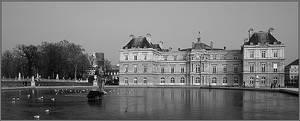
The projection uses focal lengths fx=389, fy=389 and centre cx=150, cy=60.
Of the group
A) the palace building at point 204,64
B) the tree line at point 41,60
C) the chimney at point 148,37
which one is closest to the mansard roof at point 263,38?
the palace building at point 204,64

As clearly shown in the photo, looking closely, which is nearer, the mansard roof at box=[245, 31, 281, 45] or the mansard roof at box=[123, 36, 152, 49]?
the mansard roof at box=[245, 31, 281, 45]

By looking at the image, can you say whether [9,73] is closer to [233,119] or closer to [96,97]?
[96,97]

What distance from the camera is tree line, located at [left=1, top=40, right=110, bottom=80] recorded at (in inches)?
2483

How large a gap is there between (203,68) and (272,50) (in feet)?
38.4

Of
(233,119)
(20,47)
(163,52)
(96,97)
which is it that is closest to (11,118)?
(233,119)

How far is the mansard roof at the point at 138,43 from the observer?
69188 mm

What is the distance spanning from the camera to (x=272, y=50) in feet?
201

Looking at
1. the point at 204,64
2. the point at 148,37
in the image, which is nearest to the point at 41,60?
the point at 148,37

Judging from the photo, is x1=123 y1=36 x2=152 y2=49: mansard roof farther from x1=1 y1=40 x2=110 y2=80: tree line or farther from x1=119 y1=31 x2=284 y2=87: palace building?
x1=1 y1=40 x2=110 y2=80: tree line

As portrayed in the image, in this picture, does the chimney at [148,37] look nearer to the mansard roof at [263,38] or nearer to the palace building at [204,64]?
the palace building at [204,64]

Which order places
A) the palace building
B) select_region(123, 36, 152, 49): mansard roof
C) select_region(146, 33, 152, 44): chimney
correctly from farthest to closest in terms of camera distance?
select_region(146, 33, 152, 44): chimney, select_region(123, 36, 152, 49): mansard roof, the palace building

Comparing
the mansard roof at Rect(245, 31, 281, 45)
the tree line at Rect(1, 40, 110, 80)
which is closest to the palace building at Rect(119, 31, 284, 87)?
the mansard roof at Rect(245, 31, 281, 45)

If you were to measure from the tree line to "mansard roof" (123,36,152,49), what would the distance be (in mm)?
9280

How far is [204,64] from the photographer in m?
66.1
